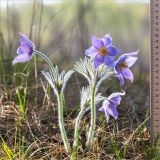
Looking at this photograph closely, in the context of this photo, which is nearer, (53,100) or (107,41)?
(107,41)

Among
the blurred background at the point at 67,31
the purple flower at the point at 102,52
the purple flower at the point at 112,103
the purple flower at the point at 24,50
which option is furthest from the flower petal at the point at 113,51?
the blurred background at the point at 67,31

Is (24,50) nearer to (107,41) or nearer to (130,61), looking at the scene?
(107,41)

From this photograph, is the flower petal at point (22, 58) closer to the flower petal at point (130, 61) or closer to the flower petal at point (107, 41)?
the flower petal at point (107, 41)

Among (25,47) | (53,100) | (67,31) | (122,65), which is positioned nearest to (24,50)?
(25,47)

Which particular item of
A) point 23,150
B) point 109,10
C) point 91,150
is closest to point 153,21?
point 91,150

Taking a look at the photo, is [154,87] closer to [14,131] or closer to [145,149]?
[145,149]

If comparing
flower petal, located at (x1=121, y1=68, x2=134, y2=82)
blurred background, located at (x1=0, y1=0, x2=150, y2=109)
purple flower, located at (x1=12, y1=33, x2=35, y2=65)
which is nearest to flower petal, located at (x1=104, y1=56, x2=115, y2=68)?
flower petal, located at (x1=121, y1=68, x2=134, y2=82)
